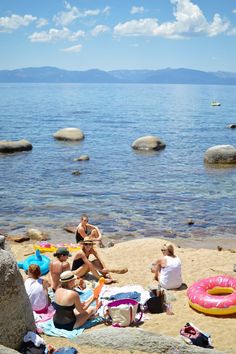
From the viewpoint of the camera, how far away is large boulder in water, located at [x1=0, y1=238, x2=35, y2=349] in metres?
7.39

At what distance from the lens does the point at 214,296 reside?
1031cm

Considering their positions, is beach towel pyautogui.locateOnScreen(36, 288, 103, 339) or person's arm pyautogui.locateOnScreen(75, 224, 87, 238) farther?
person's arm pyautogui.locateOnScreen(75, 224, 87, 238)

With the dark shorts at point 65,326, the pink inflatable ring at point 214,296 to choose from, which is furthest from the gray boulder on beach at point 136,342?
the pink inflatable ring at point 214,296

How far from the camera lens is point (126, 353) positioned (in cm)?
754

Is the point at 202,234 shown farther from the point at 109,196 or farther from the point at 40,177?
the point at 40,177

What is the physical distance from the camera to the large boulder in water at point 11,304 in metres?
7.39

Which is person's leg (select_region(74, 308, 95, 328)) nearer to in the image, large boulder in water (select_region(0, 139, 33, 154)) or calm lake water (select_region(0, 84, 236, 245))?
calm lake water (select_region(0, 84, 236, 245))

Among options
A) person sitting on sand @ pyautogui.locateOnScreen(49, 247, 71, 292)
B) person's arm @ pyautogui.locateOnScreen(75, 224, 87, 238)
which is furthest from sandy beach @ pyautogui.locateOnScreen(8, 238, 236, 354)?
person sitting on sand @ pyautogui.locateOnScreen(49, 247, 71, 292)

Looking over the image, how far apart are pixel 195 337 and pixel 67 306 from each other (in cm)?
250

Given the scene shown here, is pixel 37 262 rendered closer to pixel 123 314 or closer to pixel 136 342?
pixel 123 314

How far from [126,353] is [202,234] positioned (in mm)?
11255

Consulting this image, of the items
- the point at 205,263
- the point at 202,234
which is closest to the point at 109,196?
the point at 202,234

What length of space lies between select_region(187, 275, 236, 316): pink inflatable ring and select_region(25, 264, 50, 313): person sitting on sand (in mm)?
3191

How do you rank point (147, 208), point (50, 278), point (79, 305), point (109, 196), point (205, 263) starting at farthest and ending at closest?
point (109, 196) → point (147, 208) → point (205, 263) → point (50, 278) → point (79, 305)
